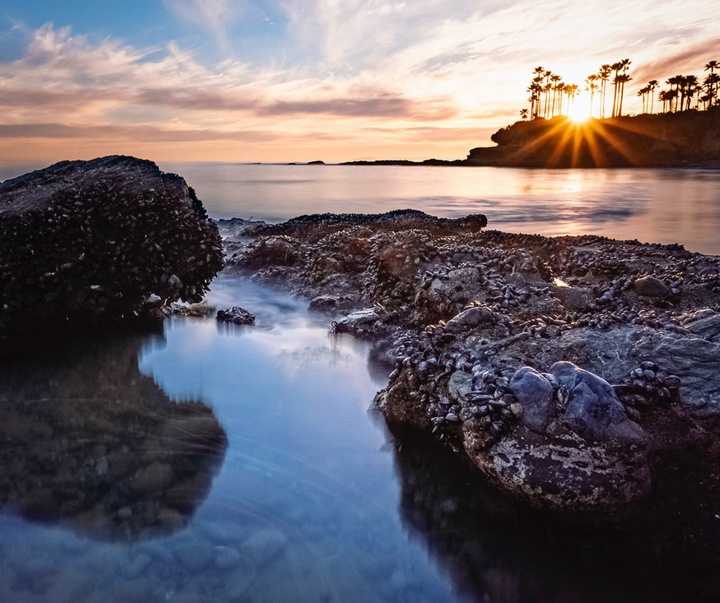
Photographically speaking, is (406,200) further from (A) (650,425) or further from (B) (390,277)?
(A) (650,425)

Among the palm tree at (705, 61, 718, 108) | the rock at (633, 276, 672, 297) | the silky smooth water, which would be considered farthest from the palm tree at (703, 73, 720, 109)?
the rock at (633, 276, 672, 297)

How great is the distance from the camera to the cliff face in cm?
9744

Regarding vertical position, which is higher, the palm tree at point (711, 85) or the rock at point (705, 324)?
the palm tree at point (711, 85)

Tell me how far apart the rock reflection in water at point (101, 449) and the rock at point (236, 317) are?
8.63ft

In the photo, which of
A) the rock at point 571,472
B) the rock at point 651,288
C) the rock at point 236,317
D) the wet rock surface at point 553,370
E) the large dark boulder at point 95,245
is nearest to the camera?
the rock at point 571,472

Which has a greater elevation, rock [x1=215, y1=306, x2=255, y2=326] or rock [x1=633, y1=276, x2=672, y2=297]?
rock [x1=633, y1=276, x2=672, y2=297]

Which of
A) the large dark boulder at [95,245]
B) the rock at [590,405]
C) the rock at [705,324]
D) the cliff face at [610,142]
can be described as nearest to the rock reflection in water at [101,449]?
the large dark boulder at [95,245]

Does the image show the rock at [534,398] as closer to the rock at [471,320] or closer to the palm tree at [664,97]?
the rock at [471,320]

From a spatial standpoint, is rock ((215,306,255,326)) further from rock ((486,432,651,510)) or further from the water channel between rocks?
rock ((486,432,651,510))

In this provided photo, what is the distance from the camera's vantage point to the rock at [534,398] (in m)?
4.51

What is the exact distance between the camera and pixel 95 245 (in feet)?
27.7

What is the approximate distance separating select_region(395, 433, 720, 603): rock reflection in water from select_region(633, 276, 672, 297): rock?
4.79 metres

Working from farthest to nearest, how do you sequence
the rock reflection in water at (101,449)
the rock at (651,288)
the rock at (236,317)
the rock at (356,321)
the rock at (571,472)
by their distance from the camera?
the rock at (236,317), the rock at (356,321), the rock at (651,288), the rock reflection in water at (101,449), the rock at (571,472)

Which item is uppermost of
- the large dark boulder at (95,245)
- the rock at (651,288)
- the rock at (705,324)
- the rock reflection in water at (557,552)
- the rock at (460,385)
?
the large dark boulder at (95,245)
